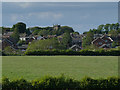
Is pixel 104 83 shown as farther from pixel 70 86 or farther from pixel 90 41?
pixel 90 41

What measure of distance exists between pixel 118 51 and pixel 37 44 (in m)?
15.1

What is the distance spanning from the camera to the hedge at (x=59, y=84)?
7.20 meters

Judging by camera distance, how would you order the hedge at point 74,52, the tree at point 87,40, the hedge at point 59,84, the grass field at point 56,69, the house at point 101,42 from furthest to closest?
the tree at point 87,40 → the house at point 101,42 → the hedge at point 74,52 → the grass field at point 56,69 → the hedge at point 59,84

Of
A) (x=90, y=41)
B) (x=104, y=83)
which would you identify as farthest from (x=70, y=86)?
(x=90, y=41)

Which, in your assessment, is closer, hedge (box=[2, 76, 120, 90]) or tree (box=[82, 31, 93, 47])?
hedge (box=[2, 76, 120, 90])

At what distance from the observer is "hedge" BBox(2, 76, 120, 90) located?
7195 millimetres

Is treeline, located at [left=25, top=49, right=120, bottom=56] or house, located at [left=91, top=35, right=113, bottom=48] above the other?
house, located at [left=91, top=35, right=113, bottom=48]

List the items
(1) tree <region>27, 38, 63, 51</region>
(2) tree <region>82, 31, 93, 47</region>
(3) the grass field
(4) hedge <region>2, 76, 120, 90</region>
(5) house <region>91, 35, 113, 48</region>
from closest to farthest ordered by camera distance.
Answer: (4) hedge <region>2, 76, 120, 90</region>, (3) the grass field, (1) tree <region>27, 38, 63, 51</region>, (5) house <region>91, 35, 113, 48</region>, (2) tree <region>82, 31, 93, 47</region>

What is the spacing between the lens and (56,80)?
7.34 m

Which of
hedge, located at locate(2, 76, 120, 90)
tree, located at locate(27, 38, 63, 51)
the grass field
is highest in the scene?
tree, located at locate(27, 38, 63, 51)

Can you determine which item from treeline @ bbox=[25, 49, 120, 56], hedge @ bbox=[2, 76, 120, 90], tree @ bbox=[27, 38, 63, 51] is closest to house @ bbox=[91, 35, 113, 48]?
tree @ bbox=[27, 38, 63, 51]

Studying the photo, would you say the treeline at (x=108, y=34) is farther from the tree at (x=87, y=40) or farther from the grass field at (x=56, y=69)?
the grass field at (x=56, y=69)

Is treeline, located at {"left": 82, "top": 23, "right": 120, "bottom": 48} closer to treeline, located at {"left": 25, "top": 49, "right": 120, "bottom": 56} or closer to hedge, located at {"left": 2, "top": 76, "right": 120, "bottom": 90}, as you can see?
treeline, located at {"left": 25, "top": 49, "right": 120, "bottom": 56}

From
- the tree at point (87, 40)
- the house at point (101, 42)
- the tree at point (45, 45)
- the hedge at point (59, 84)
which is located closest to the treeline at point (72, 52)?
the tree at point (45, 45)
